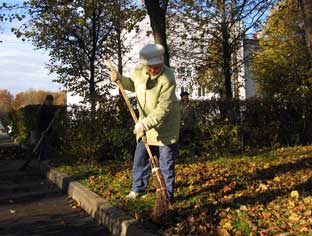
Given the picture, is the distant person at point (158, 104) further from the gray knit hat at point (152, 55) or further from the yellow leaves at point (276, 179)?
the yellow leaves at point (276, 179)

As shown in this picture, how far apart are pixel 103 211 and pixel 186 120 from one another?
219 inches

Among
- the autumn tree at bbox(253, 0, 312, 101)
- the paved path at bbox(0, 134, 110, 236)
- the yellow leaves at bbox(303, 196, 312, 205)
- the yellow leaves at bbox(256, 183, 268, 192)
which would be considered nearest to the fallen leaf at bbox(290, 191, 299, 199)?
the yellow leaves at bbox(303, 196, 312, 205)

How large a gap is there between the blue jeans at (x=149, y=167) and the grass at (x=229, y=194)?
22 cm

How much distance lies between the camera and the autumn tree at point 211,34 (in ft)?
60.0

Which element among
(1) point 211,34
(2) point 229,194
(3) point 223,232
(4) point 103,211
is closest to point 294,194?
(2) point 229,194

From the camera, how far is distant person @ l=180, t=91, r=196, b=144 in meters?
11.0

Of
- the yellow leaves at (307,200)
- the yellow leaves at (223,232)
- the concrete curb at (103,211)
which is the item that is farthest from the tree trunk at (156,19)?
the yellow leaves at (223,232)

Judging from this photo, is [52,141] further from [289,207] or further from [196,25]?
[289,207]

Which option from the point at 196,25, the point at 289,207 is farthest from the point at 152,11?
the point at 196,25

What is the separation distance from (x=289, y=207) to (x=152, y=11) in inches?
261

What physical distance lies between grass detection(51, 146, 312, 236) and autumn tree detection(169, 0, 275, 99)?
875 cm

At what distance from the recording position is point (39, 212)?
670cm

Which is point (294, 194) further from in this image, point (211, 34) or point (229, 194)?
point (211, 34)

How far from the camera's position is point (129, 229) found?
5.01 metres
